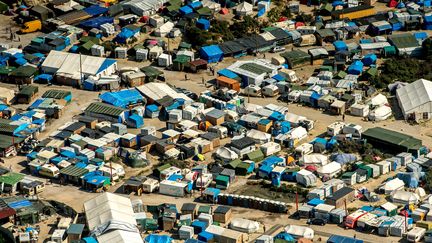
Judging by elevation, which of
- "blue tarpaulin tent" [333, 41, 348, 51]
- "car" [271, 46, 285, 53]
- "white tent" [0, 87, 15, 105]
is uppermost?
"blue tarpaulin tent" [333, 41, 348, 51]

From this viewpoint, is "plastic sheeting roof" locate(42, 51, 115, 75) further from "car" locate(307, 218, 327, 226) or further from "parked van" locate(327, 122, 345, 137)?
"car" locate(307, 218, 327, 226)

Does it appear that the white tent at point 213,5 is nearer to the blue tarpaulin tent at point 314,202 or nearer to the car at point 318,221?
the blue tarpaulin tent at point 314,202

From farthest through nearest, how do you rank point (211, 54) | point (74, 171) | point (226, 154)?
point (211, 54), point (226, 154), point (74, 171)

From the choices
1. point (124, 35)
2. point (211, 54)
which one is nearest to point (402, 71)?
point (211, 54)

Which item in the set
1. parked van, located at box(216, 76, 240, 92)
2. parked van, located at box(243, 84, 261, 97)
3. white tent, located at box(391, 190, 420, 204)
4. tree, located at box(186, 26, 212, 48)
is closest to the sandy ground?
parked van, located at box(243, 84, 261, 97)

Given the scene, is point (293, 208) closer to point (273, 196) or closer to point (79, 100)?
point (273, 196)

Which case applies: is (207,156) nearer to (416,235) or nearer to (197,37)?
(416,235)
